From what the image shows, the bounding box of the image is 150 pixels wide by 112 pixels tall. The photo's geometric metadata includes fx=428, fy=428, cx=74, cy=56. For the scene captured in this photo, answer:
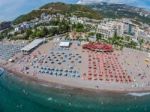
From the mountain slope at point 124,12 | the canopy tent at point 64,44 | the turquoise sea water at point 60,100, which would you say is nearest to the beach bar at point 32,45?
the canopy tent at point 64,44

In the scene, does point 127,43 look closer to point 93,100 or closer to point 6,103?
point 93,100

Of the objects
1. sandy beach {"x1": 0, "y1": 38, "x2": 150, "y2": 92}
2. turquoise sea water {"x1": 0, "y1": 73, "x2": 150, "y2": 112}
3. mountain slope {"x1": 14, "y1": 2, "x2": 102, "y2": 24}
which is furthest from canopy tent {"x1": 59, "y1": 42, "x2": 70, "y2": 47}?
mountain slope {"x1": 14, "y1": 2, "x2": 102, "y2": 24}

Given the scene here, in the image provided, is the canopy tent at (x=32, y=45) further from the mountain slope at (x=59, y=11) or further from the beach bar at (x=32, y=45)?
the mountain slope at (x=59, y=11)

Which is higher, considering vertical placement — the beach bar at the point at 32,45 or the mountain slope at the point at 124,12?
the beach bar at the point at 32,45

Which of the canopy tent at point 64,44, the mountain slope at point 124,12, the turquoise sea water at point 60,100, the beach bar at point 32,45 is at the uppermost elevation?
the beach bar at point 32,45

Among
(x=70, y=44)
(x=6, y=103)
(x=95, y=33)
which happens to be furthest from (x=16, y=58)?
(x=95, y=33)
